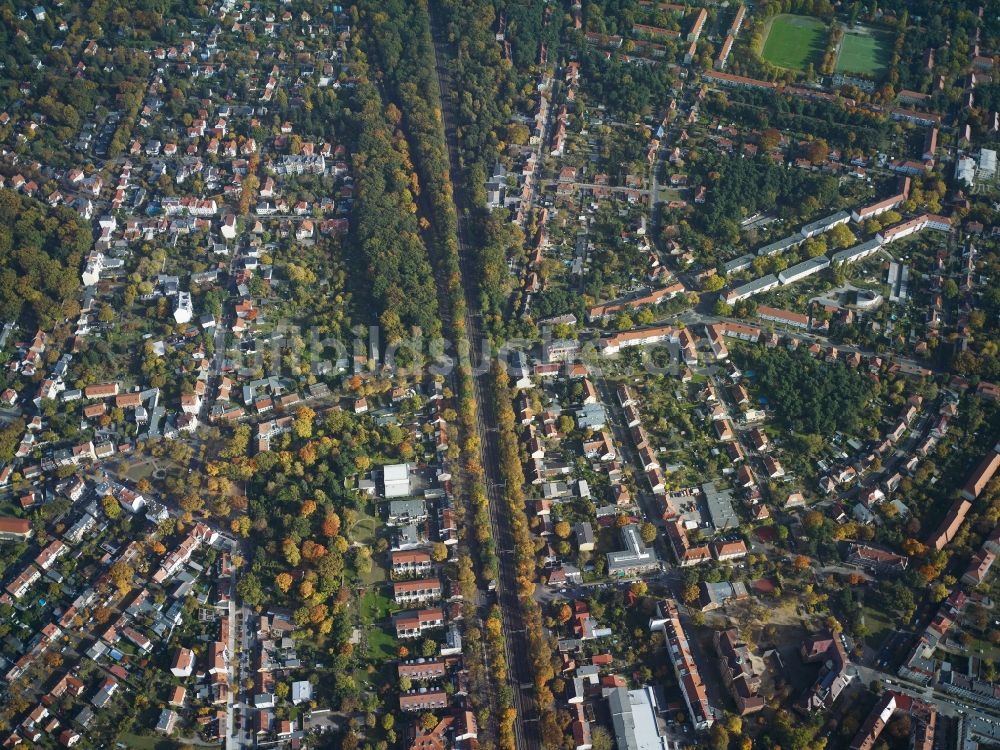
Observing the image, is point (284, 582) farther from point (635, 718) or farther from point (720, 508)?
point (720, 508)

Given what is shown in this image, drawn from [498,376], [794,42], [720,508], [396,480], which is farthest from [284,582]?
[794,42]

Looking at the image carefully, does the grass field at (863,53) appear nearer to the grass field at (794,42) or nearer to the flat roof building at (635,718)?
the grass field at (794,42)

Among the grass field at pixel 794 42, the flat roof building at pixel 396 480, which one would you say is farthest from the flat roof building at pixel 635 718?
the grass field at pixel 794 42

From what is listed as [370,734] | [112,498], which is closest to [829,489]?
[370,734]

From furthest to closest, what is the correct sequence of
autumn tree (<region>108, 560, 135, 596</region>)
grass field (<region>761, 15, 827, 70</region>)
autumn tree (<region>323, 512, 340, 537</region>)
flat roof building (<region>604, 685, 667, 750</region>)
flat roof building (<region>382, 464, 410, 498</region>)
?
grass field (<region>761, 15, 827, 70</region>) < flat roof building (<region>382, 464, 410, 498</region>) < autumn tree (<region>323, 512, 340, 537</region>) < autumn tree (<region>108, 560, 135, 596</region>) < flat roof building (<region>604, 685, 667, 750</region>)

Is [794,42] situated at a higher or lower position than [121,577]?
higher

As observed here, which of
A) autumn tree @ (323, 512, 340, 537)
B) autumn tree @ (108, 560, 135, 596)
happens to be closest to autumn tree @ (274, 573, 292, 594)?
autumn tree @ (323, 512, 340, 537)

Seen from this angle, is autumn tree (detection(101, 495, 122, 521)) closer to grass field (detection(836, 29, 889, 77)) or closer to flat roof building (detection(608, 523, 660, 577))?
flat roof building (detection(608, 523, 660, 577))
